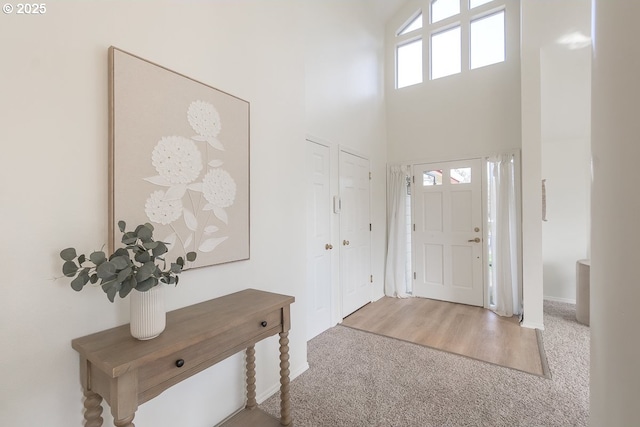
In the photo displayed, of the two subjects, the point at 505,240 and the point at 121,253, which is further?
the point at 505,240

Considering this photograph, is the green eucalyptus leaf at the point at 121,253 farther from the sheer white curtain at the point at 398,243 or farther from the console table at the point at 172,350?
the sheer white curtain at the point at 398,243

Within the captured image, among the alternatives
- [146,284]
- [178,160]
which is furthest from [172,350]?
[178,160]

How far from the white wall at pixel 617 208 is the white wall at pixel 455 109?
9.97ft

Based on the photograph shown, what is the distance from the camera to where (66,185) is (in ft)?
3.79

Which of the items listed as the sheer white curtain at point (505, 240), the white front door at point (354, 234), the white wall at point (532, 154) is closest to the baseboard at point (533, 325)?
the white wall at point (532, 154)

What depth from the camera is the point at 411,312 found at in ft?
12.1

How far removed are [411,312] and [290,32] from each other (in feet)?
11.1

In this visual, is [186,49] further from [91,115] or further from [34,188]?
[34,188]

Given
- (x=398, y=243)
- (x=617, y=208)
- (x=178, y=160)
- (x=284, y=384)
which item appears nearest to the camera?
(x=617, y=208)

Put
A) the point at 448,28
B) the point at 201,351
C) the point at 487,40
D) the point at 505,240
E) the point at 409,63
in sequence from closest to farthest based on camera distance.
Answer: the point at 201,351, the point at 505,240, the point at 487,40, the point at 448,28, the point at 409,63

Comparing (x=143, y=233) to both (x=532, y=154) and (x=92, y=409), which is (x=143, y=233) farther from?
(x=532, y=154)

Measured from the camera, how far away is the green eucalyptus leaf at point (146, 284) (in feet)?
3.49

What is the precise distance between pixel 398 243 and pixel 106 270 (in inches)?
153

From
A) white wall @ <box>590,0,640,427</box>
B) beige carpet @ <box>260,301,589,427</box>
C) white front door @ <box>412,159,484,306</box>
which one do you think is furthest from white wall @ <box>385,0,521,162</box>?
white wall @ <box>590,0,640,427</box>
